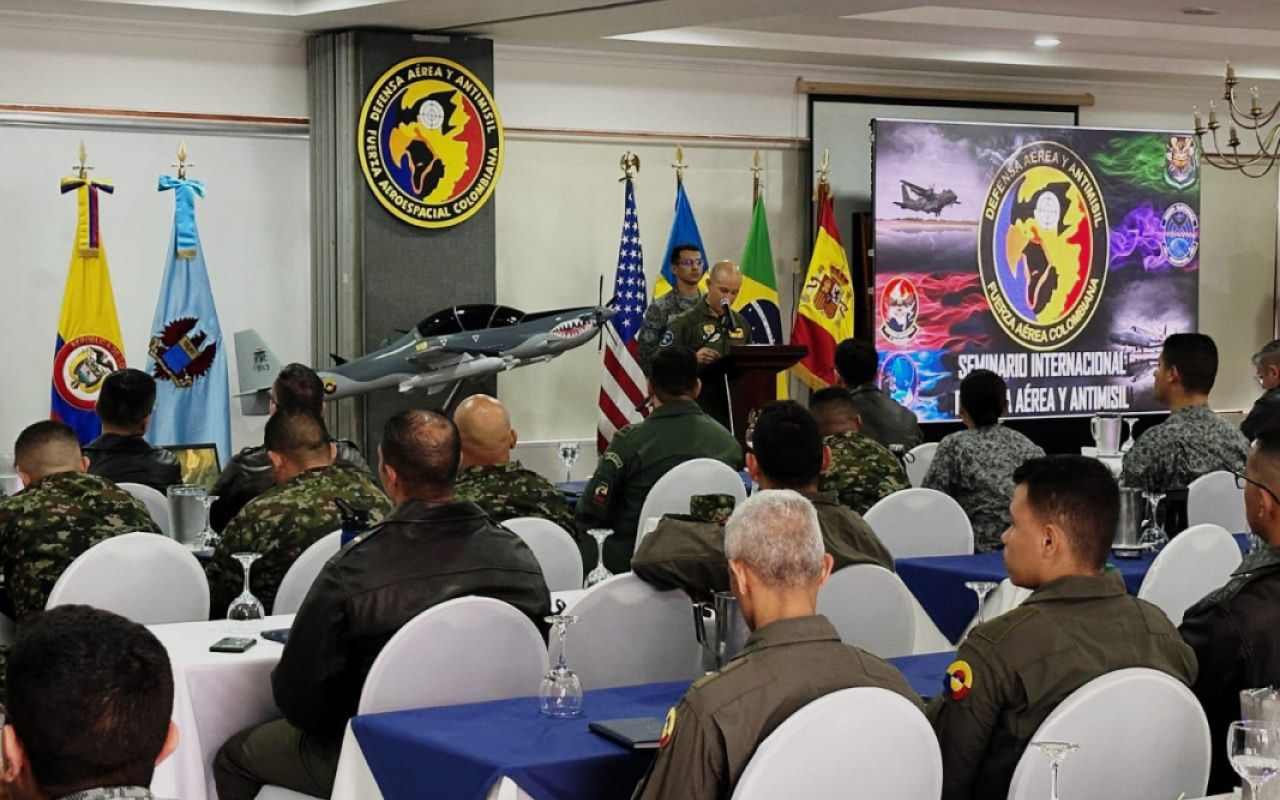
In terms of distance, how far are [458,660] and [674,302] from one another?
634 centimetres

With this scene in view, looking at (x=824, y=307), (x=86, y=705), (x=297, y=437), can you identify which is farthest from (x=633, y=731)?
(x=824, y=307)

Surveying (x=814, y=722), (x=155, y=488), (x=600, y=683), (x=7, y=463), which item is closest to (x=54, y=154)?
(x=7, y=463)

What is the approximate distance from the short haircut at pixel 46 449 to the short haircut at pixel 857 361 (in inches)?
154

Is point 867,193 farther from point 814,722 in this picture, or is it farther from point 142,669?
point 142,669

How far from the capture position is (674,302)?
9.70 metres

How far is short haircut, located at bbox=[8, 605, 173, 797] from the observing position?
189cm

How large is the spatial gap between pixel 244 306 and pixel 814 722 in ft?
23.5

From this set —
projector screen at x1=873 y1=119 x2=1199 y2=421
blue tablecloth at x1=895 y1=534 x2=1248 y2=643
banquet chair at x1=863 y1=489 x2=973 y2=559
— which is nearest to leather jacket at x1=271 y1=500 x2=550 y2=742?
blue tablecloth at x1=895 y1=534 x2=1248 y2=643

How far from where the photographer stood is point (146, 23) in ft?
28.9

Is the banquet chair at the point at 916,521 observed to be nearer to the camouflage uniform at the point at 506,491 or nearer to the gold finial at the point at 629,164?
the camouflage uniform at the point at 506,491

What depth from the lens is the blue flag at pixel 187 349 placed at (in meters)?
8.70

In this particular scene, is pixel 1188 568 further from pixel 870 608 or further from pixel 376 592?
pixel 376 592

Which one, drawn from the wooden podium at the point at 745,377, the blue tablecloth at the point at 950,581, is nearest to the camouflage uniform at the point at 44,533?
the blue tablecloth at the point at 950,581

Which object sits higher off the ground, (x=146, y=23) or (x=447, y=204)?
(x=146, y=23)
